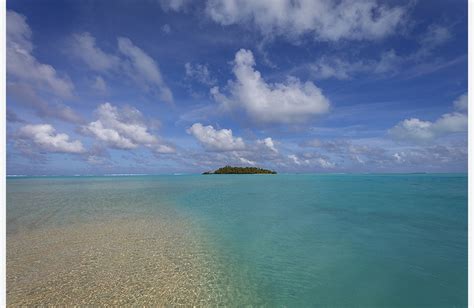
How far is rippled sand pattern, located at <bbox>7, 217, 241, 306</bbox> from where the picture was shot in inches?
239

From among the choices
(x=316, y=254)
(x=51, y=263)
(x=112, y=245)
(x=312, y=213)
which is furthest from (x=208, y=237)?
(x=312, y=213)

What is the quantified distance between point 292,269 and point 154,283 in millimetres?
4142

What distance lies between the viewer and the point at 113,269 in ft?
25.0

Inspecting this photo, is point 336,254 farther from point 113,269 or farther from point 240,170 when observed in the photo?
point 240,170

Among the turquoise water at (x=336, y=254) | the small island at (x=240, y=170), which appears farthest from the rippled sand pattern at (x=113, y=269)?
the small island at (x=240, y=170)

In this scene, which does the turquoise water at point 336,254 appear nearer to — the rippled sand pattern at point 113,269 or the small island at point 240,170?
the rippled sand pattern at point 113,269

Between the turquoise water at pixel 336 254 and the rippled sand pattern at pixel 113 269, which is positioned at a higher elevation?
the turquoise water at pixel 336 254

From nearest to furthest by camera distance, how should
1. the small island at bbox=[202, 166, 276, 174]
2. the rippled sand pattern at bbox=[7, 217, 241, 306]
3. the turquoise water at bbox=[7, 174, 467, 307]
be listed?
the rippled sand pattern at bbox=[7, 217, 241, 306]
the turquoise water at bbox=[7, 174, 467, 307]
the small island at bbox=[202, 166, 276, 174]

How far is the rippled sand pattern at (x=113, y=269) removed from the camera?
6.08 m

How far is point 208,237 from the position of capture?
1112 cm

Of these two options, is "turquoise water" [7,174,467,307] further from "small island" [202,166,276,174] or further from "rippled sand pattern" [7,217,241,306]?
"small island" [202,166,276,174]

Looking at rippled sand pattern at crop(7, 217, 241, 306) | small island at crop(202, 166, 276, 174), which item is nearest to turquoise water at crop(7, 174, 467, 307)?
rippled sand pattern at crop(7, 217, 241, 306)

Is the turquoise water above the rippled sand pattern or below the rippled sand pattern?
above

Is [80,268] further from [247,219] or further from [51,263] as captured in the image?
[247,219]
